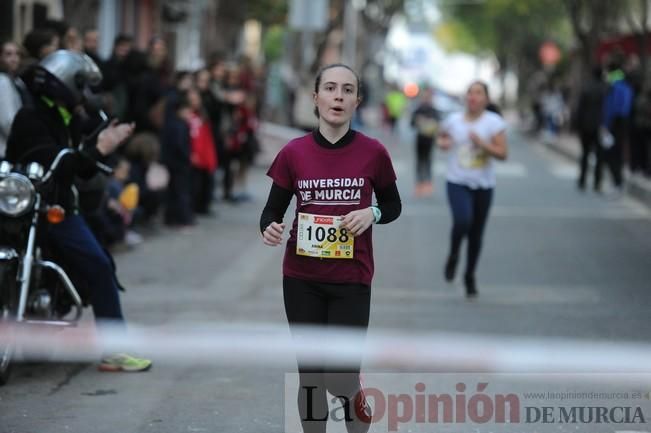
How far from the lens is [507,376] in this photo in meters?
8.54

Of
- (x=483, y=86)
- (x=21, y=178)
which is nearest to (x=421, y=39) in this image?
(x=483, y=86)

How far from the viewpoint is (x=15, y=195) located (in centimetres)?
812

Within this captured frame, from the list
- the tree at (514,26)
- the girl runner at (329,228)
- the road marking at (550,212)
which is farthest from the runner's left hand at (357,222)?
the tree at (514,26)

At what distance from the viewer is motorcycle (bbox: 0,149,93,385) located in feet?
26.6

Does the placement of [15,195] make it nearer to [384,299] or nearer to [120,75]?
[384,299]

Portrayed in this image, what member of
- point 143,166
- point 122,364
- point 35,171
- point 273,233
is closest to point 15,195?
point 35,171

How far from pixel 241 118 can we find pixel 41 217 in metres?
12.8

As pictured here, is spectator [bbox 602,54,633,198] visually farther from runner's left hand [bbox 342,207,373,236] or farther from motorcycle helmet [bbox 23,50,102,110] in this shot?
runner's left hand [bbox 342,207,373,236]

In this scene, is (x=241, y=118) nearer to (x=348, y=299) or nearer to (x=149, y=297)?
(x=149, y=297)

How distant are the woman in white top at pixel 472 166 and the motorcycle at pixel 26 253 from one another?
4.29 metres

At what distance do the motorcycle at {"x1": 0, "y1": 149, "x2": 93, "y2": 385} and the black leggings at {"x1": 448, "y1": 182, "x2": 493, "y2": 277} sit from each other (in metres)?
4.26

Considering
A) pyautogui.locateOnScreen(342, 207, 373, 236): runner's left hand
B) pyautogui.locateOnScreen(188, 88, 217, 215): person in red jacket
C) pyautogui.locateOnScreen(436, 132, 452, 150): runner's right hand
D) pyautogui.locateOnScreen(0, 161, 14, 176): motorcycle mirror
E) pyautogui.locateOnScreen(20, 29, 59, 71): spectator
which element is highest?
→ pyautogui.locateOnScreen(20, 29, 59, 71): spectator

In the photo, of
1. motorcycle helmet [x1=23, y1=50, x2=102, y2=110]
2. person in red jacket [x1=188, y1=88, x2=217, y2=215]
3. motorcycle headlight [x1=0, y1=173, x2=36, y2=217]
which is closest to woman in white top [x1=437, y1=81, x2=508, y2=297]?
motorcycle helmet [x1=23, y1=50, x2=102, y2=110]

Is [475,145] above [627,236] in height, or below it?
above
